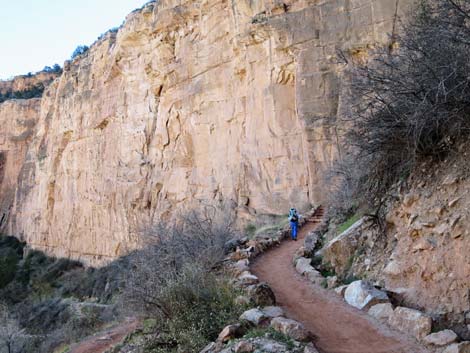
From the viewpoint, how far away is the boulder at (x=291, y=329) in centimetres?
495

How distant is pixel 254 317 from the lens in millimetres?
5617

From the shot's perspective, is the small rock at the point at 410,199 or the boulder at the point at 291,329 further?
the small rock at the point at 410,199

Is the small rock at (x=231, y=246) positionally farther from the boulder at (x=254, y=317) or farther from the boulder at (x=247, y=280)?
the boulder at (x=254, y=317)

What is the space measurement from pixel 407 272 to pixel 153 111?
2463 cm

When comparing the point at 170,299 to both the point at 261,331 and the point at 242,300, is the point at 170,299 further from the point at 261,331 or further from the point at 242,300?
the point at 261,331

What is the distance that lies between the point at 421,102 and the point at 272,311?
346 cm

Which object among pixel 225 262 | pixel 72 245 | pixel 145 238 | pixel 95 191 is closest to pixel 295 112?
pixel 145 238

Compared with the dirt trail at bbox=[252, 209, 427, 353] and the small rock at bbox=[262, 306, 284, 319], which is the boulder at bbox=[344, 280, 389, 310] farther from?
the small rock at bbox=[262, 306, 284, 319]

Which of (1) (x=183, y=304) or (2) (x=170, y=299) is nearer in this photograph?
(1) (x=183, y=304)

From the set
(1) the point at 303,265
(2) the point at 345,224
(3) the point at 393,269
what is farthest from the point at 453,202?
(2) the point at 345,224

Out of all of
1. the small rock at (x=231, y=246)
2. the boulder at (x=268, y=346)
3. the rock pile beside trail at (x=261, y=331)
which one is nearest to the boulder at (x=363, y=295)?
the rock pile beside trail at (x=261, y=331)

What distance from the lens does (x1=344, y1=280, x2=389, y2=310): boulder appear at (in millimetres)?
5965

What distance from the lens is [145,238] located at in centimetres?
1402

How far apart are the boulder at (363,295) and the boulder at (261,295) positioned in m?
1.16
